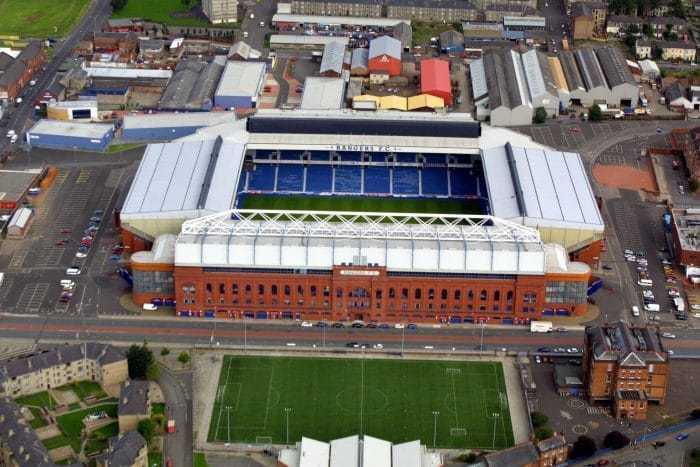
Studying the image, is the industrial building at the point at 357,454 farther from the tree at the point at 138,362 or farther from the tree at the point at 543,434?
the tree at the point at 138,362

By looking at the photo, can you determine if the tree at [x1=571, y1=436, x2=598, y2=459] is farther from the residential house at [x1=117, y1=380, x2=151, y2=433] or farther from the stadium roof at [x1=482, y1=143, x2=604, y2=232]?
the residential house at [x1=117, y1=380, x2=151, y2=433]

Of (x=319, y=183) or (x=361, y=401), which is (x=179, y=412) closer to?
(x=361, y=401)

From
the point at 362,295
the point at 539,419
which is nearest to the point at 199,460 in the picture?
the point at 362,295

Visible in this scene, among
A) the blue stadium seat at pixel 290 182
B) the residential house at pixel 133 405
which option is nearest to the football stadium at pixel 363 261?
the blue stadium seat at pixel 290 182

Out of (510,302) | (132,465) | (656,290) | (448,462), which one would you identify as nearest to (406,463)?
(448,462)

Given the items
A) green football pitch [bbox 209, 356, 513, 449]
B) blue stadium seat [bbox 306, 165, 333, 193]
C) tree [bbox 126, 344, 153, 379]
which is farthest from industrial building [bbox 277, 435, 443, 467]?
blue stadium seat [bbox 306, 165, 333, 193]
